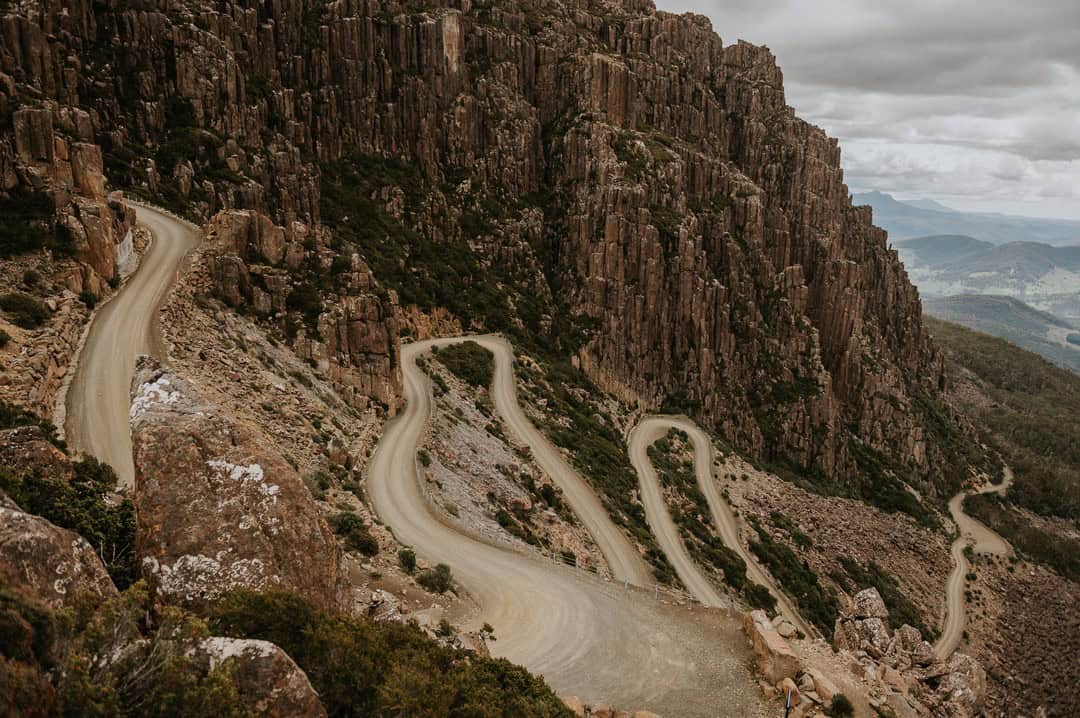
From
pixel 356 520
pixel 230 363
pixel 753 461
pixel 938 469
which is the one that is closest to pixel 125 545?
pixel 356 520

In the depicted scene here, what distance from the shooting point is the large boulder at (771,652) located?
22.7 meters

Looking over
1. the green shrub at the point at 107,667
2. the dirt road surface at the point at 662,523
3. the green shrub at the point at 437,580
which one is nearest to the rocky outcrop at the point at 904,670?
the dirt road surface at the point at 662,523

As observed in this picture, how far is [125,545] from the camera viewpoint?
13891 millimetres

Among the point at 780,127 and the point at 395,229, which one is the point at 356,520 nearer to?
the point at 395,229

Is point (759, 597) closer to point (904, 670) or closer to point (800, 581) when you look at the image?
point (800, 581)

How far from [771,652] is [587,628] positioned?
7388 millimetres

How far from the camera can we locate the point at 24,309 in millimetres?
24641

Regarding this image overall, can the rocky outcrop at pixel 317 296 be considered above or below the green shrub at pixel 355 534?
above

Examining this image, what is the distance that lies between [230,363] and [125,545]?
19.3m

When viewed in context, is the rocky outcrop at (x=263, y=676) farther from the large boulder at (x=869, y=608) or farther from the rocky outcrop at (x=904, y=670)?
the large boulder at (x=869, y=608)

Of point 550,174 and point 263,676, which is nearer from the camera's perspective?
point 263,676

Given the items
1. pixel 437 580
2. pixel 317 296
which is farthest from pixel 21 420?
pixel 317 296

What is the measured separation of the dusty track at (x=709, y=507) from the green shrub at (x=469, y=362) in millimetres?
19968

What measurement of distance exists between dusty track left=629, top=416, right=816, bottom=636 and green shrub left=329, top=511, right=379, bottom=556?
29526 millimetres
